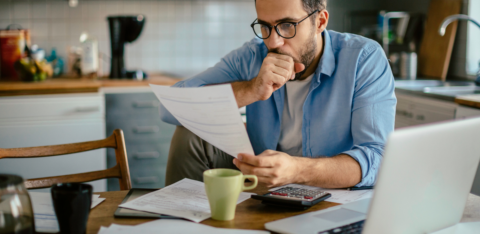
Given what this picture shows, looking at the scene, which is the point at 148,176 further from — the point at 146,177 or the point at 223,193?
the point at 223,193

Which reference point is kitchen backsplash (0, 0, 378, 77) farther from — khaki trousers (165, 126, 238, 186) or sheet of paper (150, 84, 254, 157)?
sheet of paper (150, 84, 254, 157)

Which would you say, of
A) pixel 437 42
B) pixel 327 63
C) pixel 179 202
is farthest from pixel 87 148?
pixel 437 42

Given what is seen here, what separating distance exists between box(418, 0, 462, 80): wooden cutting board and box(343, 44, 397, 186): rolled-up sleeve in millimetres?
1810

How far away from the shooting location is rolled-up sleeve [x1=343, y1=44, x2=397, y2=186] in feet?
3.69

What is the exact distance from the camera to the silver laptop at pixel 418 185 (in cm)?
62

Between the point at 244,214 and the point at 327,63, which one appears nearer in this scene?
the point at 244,214

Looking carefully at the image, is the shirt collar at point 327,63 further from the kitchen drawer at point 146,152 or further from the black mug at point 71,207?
the kitchen drawer at point 146,152

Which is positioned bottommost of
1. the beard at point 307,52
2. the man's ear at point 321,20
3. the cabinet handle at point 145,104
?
the cabinet handle at point 145,104

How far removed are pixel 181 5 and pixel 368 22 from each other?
62.6 inches

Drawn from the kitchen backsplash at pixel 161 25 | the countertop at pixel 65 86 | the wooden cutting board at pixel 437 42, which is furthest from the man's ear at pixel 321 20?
the kitchen backsplash at pixel 161 25

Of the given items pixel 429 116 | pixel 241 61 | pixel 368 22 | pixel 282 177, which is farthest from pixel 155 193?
pixel 368 22

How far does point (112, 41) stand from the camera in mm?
2889

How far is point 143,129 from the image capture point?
2738 mm

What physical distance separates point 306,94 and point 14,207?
1096 mm
